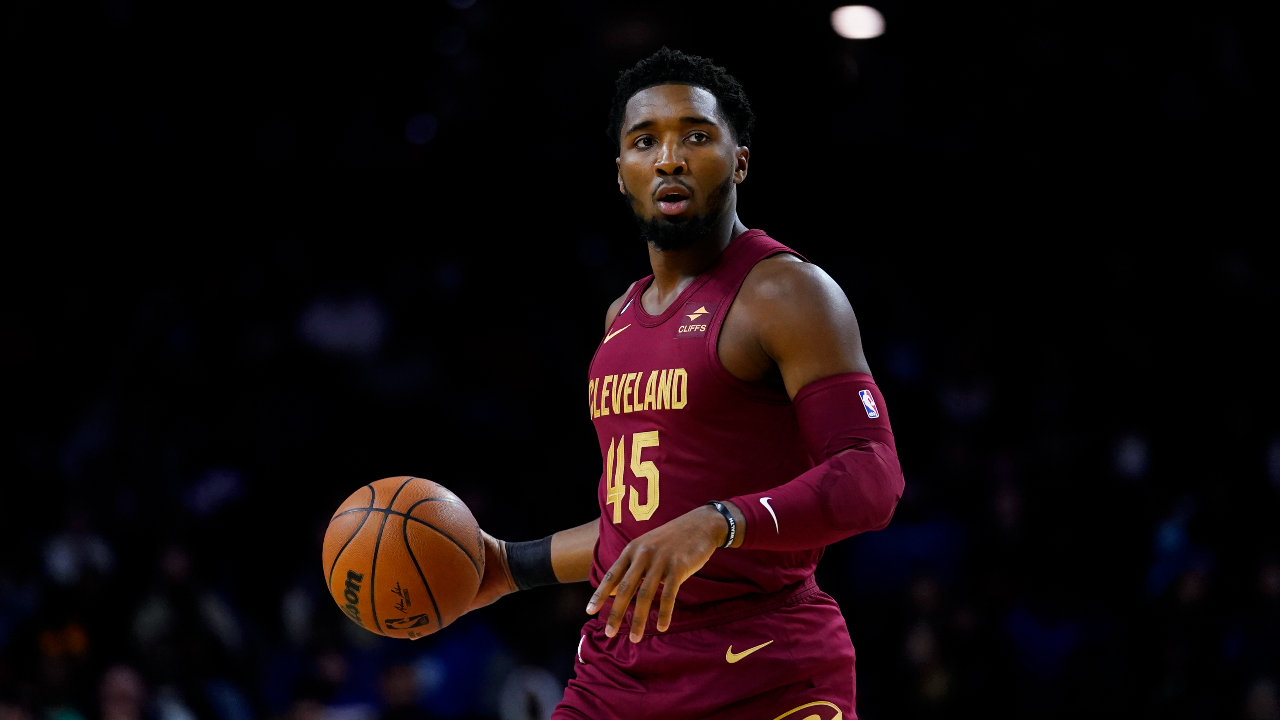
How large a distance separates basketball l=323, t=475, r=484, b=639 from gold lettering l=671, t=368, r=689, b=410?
0.78 meters

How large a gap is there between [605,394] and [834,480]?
78 centimetres

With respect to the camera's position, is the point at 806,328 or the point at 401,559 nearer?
the point at 806,328

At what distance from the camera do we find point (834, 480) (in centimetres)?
243

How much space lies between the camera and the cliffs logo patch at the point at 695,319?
285 cm

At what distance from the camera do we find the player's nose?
3008mm

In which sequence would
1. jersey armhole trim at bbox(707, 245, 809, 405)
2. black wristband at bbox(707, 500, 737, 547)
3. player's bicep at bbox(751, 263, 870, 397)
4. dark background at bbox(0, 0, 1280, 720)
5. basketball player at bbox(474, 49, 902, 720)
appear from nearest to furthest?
black wristband at bbox(707, 500, 737, 547) < basketball player at bbox(474, 49, 902, 720) < player's bicep at bbox(751, 263, 870, 397) < jersey armhole trim at bbox(707, 245, 809, 405) < dark background at bbox(0, 0, 1280, 720)

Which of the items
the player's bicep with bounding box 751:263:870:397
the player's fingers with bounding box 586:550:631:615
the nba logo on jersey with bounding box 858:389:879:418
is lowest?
the player's fingers with bounding box 586:550:631:615

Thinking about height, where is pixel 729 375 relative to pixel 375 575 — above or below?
above

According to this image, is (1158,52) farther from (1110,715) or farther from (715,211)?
(715,211)

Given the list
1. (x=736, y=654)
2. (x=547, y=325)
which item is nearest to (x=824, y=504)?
(x=736, y=654)

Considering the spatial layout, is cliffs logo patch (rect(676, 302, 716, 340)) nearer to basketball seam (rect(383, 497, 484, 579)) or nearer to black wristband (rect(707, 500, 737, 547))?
black wristband (rect(707, 500, 737, 547))

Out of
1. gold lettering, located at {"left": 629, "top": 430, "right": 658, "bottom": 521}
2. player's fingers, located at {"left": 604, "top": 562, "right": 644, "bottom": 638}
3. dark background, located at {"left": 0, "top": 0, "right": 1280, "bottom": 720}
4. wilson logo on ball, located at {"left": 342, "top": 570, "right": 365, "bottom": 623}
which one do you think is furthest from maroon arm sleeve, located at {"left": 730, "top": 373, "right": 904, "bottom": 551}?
dark background, located at {"left": 0, "top": 0, "right": 1280, "bottom": 720}

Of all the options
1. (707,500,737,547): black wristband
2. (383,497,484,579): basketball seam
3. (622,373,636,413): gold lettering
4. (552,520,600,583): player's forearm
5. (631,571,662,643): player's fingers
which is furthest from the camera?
(552,520,600,583): player's forearm

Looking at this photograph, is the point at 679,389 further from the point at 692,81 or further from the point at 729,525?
the point at 692,81
